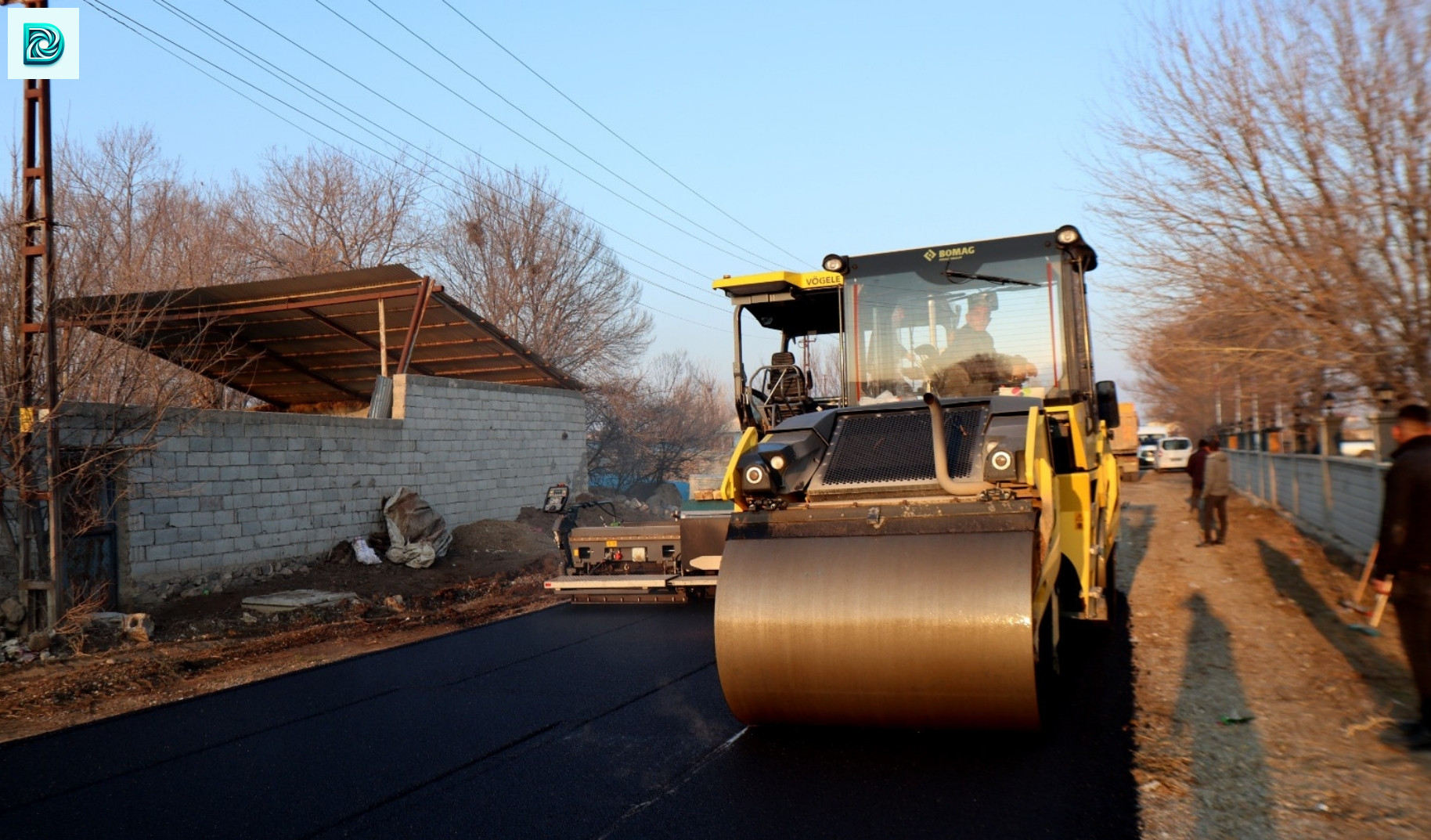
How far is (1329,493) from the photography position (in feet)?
51.6

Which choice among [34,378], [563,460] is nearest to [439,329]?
[563,460]

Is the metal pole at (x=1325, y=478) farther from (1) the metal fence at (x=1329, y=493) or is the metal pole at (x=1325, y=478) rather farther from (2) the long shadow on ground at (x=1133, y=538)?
(2) the long shadow on ground at (x=1133, y=538)

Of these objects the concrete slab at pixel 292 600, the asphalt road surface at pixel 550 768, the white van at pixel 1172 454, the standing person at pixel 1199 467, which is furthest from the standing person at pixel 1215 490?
the white van at pixel 1172 454

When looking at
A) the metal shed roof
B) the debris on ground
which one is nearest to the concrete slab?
the debris on ground

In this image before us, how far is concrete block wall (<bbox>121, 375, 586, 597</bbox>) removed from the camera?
1195 centimetres

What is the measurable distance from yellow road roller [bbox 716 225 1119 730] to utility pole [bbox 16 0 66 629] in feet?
22.1

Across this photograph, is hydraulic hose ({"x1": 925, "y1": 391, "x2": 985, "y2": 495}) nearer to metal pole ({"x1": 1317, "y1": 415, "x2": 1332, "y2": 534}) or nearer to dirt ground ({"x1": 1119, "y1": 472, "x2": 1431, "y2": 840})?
dirt ground ({"x1": 1119, "y1": 472, "x2": 1431, "y2": 840})

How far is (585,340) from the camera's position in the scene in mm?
35750

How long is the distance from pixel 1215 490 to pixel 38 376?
15197mm

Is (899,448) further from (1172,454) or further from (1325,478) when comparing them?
(1172,454)

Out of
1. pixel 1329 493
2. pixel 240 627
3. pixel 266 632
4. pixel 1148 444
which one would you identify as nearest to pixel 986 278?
pixel 266 632

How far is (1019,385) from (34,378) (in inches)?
335

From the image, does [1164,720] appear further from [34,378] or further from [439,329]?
[439,329]

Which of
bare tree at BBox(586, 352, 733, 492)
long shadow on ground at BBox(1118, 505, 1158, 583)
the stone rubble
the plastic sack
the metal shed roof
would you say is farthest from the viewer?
bare tree at BBox(586, 352, 733, 492)
